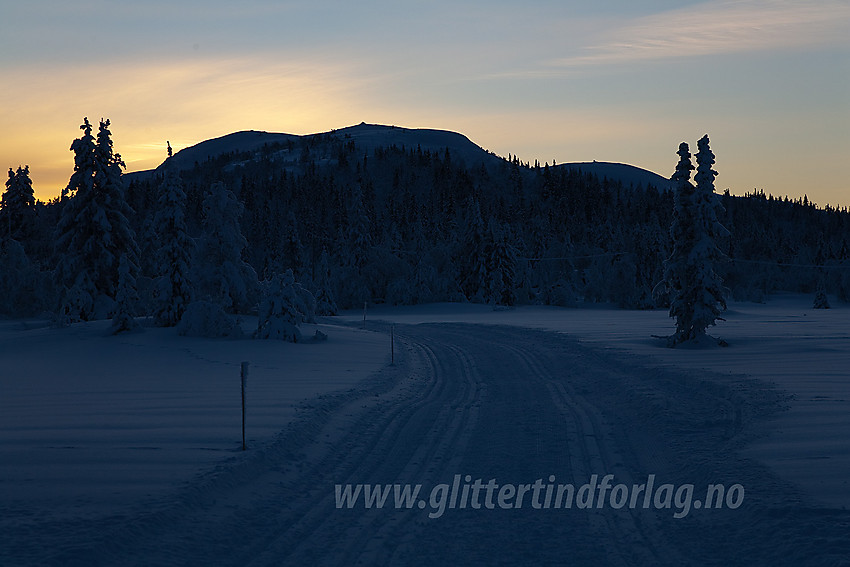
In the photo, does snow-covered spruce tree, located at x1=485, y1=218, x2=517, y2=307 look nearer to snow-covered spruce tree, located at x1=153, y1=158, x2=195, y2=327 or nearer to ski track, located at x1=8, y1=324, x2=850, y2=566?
snow-covered spruce tree, located at x1=153, y1=158, x2=195, y2=327

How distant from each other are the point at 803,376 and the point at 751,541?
11.7 m

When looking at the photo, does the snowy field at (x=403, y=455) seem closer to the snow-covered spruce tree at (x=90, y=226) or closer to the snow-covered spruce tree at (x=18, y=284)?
the snow-covered spruce tree at (x=90, y=226)

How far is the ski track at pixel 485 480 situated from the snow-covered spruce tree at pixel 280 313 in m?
12.6

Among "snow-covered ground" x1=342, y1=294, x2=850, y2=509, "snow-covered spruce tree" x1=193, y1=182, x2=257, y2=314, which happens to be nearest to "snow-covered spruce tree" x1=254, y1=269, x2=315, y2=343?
"snow-covered spruce tree" x1=193, y1=182, x2=257, y2=314

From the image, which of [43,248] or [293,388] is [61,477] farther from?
[43,248]

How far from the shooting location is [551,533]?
6547 mm

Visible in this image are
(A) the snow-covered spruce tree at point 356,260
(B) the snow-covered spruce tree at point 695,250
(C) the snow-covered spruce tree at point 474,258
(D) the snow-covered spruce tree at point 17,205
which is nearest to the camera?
(B) the snow-covered spruce tree at point 695,250

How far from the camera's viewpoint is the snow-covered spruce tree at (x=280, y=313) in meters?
27.5

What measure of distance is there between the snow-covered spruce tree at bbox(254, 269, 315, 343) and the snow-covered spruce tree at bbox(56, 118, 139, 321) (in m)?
15.4

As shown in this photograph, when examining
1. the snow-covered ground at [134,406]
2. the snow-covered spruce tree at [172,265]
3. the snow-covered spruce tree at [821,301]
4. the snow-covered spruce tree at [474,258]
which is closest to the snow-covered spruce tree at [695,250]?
the snow-covered ground at [134,406]

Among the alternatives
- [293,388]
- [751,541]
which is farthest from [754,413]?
[293,388]

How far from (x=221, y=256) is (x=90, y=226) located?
1256 centimetres

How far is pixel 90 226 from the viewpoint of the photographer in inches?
1495

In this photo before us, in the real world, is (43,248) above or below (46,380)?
above
